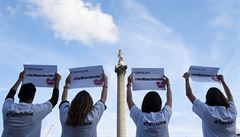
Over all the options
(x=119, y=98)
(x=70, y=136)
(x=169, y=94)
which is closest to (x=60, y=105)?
(x=70, y=136)

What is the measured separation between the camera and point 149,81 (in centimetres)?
963

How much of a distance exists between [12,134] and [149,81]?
3381 millimetres

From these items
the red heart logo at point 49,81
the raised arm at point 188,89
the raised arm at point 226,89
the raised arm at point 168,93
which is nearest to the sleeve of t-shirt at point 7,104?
the red heart logo at point 49,81

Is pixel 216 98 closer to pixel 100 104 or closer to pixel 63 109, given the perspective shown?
pixel 100 104

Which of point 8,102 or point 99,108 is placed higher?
point 8,102

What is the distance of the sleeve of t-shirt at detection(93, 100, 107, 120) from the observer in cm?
798

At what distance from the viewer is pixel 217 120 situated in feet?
27.0

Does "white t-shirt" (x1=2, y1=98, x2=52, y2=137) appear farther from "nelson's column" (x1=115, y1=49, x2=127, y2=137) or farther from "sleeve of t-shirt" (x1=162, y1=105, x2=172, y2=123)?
"nelson's column" (x1=115, y1=49, x2=127, y2=137)

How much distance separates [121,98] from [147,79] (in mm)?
32092

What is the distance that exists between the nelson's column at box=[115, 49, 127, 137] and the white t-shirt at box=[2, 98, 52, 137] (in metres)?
32.6

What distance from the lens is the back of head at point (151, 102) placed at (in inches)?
324

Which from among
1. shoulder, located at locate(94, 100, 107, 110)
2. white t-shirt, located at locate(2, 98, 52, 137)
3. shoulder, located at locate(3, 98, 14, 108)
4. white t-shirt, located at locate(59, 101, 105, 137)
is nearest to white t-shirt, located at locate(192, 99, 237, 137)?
shoulder, located at locate(94, 100, 107, 110)

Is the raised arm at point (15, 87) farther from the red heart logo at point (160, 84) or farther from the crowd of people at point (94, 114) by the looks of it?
the red heart logo at point (160, 84)

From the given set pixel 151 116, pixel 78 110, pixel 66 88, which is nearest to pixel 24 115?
pixel 78 110
